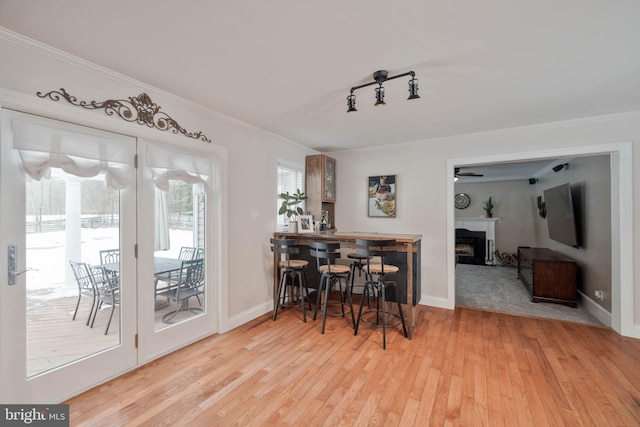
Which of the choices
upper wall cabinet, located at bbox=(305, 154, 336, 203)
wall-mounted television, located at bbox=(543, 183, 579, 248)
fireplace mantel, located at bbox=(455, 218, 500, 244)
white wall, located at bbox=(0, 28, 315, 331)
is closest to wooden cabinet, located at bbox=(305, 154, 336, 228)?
upper wall cabinet, located at bbox=(305, 154, 336, 203)

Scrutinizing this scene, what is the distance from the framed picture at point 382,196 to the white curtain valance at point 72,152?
345 cm

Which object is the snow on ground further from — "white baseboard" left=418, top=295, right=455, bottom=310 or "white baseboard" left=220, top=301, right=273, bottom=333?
"white baseboard" left=418, top=295, right=455, bottom=310

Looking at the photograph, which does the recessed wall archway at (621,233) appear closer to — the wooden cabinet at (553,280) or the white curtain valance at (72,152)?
the wooden cabinet at (553,280)

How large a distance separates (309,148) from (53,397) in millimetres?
4143

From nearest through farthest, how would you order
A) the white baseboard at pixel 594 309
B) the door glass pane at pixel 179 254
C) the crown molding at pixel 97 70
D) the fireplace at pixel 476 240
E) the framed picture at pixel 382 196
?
the crown molding at pixel 97 70
the door glass pane at pixel 179 254
the white baseboard at pixel 594 309
the framed picture at pixel 382 196
the fireplace at pixel 476 240

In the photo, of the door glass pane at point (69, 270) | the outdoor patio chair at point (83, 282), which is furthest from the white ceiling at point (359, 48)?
the outdoor patio chair at point (83, 282)

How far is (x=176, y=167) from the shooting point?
2730 mm

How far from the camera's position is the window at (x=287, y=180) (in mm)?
4277

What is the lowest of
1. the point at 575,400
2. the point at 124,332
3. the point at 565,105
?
the point at 575,400

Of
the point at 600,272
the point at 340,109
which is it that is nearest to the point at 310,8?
the point at 340,109

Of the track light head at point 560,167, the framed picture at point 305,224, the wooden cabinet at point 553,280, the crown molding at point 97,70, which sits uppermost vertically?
the crown molding at point 97,70

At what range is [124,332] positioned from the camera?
238 cm

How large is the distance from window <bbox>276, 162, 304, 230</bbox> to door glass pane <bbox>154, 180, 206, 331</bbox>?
4.54ft

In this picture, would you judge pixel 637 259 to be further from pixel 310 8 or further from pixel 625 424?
pixel 310 8
